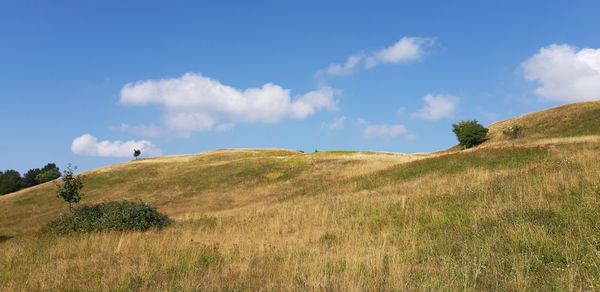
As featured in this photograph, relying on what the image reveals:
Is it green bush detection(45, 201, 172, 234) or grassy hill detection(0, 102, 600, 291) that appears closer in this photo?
Answer: grassy hill detection(0, 102, 600, 291)

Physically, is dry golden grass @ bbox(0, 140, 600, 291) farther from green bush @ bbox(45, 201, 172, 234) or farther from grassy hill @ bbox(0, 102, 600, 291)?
green bush @ bbox(45, 201, 172, 234)

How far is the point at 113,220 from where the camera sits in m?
18.9

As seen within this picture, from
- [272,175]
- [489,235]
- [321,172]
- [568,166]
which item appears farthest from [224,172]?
[489,235]

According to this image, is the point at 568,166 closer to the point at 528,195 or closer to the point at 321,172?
the point at 528,195

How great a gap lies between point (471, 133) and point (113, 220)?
59.7 metres

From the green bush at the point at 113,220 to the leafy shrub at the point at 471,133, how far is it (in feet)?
187

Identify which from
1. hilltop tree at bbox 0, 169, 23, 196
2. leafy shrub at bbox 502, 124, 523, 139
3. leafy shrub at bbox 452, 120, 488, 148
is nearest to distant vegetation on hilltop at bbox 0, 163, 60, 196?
hilltop tree at bbox 0, 169, 23, 196

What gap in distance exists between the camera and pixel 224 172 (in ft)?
185

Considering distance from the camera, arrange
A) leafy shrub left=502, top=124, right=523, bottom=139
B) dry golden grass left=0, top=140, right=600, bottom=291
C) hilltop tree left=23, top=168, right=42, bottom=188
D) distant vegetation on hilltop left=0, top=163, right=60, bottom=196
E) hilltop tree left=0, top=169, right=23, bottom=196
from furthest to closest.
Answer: hilltop tree left=23, top=168, right=42, bottom=188, hilltop tree left=0, top=169, right=23, bottom=196, distant vegetation on hilltop left=0, top=163, right=60, bottom=196, leafy shrub left=502, top=124, right=523, bottom=139, dry golden grass left=0, top=140, right=600, bottom=291

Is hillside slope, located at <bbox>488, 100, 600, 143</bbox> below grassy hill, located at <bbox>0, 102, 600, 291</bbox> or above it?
above

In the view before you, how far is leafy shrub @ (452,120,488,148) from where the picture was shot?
6575cm

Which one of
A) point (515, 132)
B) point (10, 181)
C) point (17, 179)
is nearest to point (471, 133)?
point (515, 132)

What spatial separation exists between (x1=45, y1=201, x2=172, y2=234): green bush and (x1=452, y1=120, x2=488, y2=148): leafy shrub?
5692 centimetres

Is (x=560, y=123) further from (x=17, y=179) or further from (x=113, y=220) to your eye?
(x=17, y=179)
